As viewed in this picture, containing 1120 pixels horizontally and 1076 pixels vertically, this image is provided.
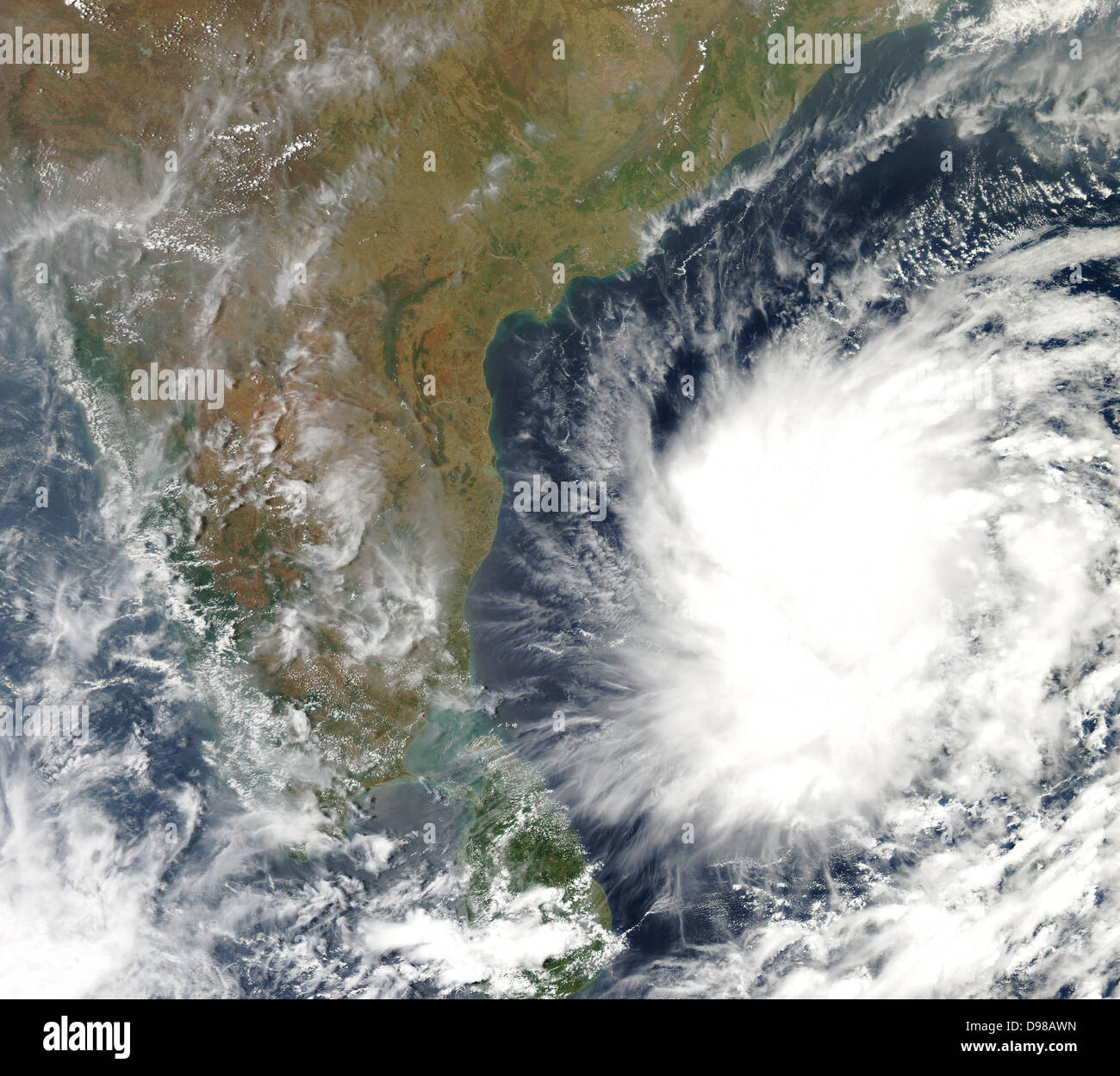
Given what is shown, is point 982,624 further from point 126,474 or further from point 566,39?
point 126,474

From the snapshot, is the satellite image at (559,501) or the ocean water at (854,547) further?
the satellite image at (559,501)

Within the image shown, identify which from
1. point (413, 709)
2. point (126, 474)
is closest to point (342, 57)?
point (126, 474)

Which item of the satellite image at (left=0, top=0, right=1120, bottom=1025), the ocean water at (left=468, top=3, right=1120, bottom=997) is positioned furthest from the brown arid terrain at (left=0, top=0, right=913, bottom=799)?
the ocean water at (left=468, top=3, right=1120, bottom=997)

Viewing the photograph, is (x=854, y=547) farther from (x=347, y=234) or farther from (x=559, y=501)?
(x=347, y=234)

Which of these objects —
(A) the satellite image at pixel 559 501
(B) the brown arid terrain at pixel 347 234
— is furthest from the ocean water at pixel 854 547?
(B) the brown arid terrain at pixel 347 234

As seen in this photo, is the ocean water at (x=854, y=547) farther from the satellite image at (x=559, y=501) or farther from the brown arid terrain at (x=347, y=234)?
the brown arid terrain at (x=347, y=234)

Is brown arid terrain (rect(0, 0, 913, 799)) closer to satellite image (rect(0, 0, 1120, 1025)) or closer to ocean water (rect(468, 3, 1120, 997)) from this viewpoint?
satellite image (rect(0, 0, 1120, 1025))

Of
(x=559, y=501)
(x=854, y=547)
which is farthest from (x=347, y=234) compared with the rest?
(x=854, y=547)
